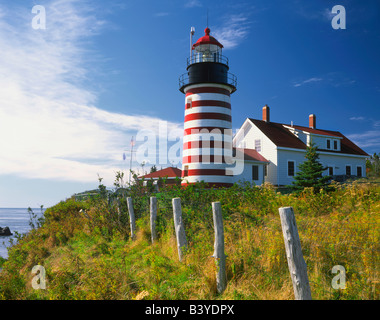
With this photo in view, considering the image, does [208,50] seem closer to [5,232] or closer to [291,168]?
[291,168]

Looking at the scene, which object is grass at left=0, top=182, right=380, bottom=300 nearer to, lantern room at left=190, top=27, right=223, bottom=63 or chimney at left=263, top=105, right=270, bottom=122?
lantern room at left=190, top=27, right=223, bottom=63

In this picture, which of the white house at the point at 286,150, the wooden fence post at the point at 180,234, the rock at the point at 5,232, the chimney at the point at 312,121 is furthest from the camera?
the rock at the point at 5,232

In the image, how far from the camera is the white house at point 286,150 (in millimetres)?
27953

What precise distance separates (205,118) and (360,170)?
2403cm

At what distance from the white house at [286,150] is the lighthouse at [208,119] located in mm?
6541

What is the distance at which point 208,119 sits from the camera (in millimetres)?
20312

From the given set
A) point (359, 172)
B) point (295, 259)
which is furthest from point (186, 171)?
point (359, 172)

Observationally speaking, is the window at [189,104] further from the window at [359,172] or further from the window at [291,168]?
the window at [359,172]

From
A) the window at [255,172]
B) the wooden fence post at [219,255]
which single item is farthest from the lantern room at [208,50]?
the wooden fence post at [219,255]

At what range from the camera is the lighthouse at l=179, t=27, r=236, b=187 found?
66.8ft

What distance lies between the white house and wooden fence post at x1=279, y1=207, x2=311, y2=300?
72.4ft

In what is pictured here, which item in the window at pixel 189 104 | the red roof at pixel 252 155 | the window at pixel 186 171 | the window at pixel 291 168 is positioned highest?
the window at pixel 189 104

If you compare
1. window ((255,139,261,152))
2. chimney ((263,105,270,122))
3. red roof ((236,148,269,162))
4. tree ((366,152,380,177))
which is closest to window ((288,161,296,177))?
red roof ((236,148,269,162))
